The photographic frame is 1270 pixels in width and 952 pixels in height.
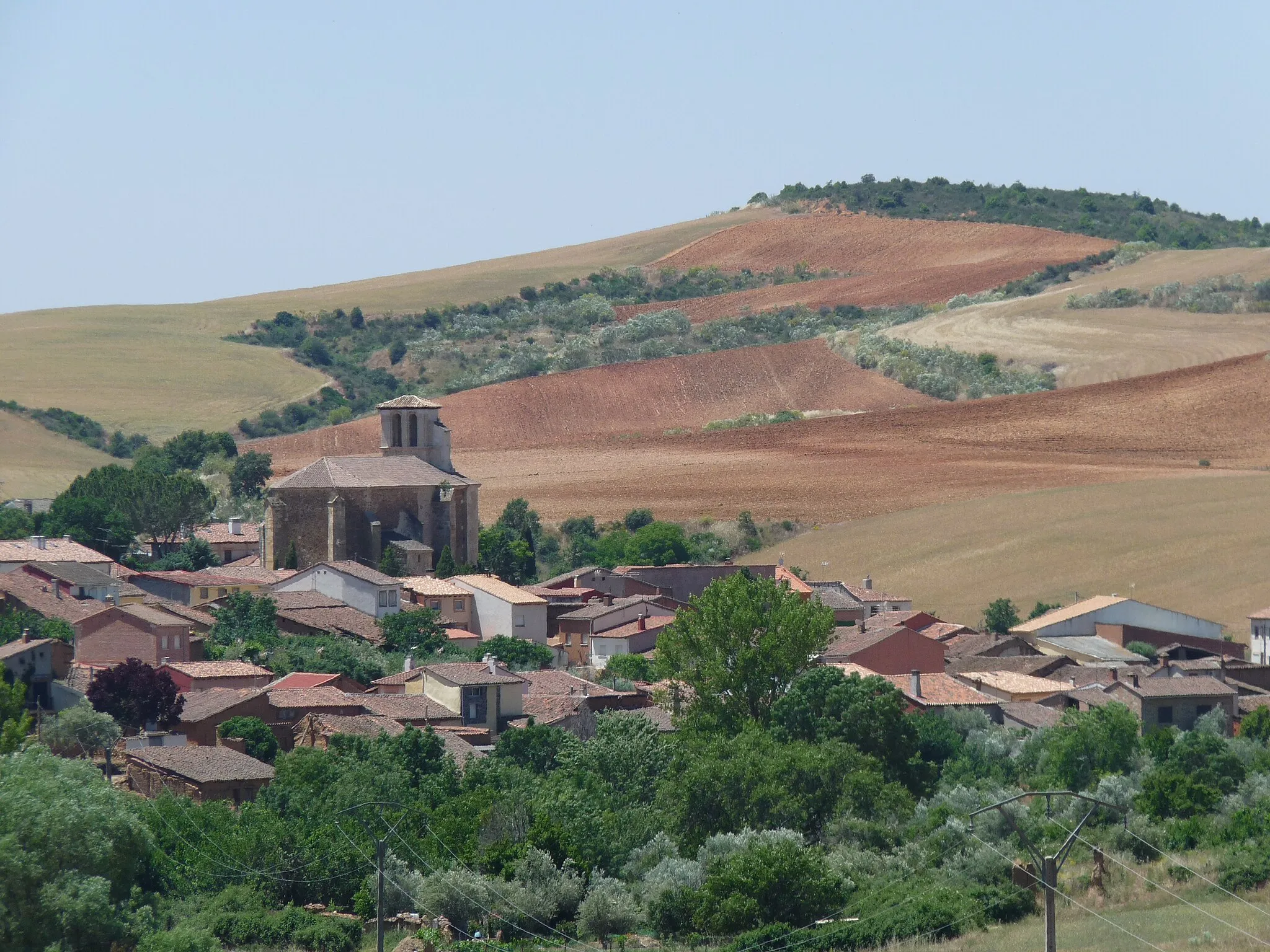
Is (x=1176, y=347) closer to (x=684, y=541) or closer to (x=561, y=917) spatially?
(x=684, y=541)

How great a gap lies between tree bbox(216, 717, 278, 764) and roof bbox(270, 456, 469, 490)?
3551 cm

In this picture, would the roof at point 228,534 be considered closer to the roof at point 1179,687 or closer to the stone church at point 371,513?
the stone church at point 371,513

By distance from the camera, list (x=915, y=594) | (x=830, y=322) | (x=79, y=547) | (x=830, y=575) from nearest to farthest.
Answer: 1. (x=79, y=547)
2. (x=915, y=594)
3. (x=830, y=575)
4. (x=830, y=322)

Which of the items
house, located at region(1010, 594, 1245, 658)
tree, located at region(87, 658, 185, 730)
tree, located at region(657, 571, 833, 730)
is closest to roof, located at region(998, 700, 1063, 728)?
tree, located at region(657, 571, 833, 730)

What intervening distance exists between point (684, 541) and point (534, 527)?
782 centimetres

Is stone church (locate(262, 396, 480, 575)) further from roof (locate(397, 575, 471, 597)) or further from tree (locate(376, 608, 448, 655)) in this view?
tree (locate(376, 608, 448, 655))

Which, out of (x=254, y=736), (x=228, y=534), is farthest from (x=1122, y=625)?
(x=228, y=534)

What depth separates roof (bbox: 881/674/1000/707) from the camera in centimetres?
5834

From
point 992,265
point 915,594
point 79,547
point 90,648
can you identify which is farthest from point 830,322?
point 90,648

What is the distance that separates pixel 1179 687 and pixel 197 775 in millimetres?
26854

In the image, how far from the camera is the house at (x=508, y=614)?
72.9 metres

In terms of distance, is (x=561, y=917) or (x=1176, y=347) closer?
(x=561, y=917)

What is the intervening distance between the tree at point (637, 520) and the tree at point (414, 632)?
31881 mm

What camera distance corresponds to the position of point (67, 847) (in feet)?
119
